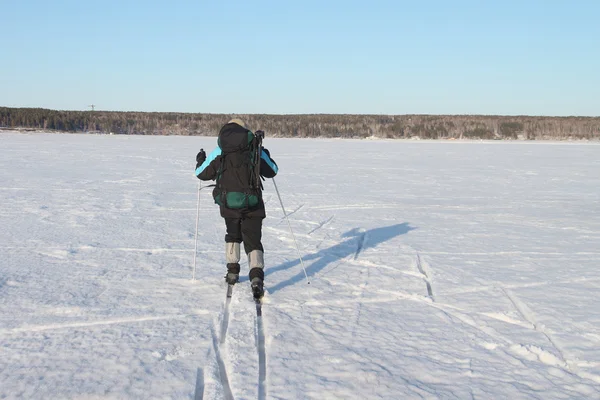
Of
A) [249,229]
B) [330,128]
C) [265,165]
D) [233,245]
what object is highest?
[330,128]

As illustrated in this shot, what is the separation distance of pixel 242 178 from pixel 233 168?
0.11m

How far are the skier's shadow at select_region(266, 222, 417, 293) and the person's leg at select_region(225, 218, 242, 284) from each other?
0.35 m

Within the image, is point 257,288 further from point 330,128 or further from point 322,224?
point 330,128

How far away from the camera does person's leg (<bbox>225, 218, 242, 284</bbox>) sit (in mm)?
4961

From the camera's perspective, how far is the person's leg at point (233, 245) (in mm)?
4961

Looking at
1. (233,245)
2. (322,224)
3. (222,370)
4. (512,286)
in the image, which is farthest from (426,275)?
(322,224)

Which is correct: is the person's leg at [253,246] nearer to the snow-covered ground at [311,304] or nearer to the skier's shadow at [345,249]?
the snow-covered ground at [311,304]

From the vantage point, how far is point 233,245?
5023mm

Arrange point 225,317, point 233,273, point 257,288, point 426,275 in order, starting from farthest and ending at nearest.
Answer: point 426,275 → point 233,273 → point 257,288 → point 225,317

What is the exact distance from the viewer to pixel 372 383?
3254 mm

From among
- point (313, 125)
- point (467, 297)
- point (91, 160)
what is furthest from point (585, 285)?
point (313, 125)

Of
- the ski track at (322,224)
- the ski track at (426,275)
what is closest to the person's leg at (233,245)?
the ski track at (426,275)

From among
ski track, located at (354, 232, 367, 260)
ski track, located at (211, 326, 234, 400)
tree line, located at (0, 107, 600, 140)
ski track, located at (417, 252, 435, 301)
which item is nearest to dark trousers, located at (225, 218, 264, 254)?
ski track, located at (211, 326, 234, 400)

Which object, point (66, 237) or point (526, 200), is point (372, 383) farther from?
point (526, 200)
